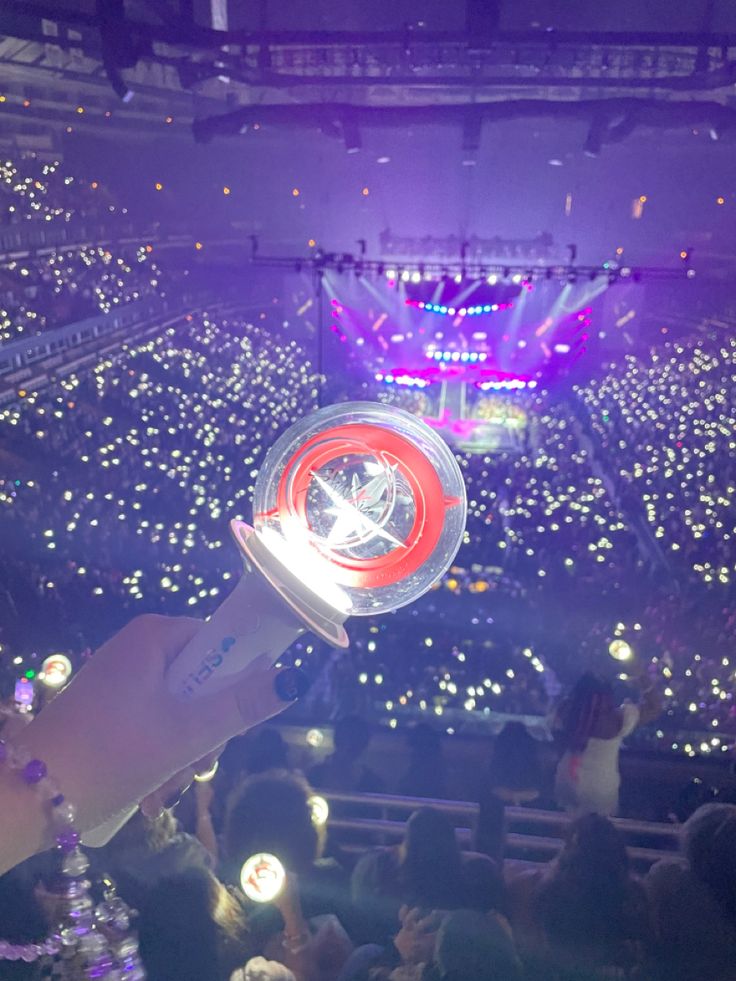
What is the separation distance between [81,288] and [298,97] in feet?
9.10

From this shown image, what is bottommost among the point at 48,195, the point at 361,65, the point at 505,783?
the point at 505,783

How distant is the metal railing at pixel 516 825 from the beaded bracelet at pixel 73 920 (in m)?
2.17

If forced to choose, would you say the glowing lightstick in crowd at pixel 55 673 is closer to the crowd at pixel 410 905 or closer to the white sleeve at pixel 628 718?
the crowd at pixel 410 905

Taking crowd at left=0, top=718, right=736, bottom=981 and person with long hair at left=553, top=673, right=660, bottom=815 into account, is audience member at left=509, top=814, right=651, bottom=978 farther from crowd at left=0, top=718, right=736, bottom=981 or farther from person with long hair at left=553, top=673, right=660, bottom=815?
person with long hair at left=553, top=673, right=660, bottom=815

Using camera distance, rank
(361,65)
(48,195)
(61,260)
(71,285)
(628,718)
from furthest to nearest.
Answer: (71,285), (61,260), (48,195), (361,65), (628,718)

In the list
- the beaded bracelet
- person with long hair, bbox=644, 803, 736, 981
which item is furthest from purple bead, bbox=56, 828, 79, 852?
person with long hair, bbox=644, 803, 736, 981

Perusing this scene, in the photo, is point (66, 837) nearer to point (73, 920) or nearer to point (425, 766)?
point (73, 920)

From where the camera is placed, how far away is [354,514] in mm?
1172

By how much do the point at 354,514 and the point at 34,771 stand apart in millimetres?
729

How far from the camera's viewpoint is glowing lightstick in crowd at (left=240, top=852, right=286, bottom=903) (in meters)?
2.62

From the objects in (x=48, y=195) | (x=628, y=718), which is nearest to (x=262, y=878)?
(x=628, y=718)

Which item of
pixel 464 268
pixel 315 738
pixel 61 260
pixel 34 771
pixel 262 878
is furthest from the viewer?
pixel 464 268

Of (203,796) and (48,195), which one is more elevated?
(48,195)

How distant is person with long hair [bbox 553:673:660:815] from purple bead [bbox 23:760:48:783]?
2.79m
